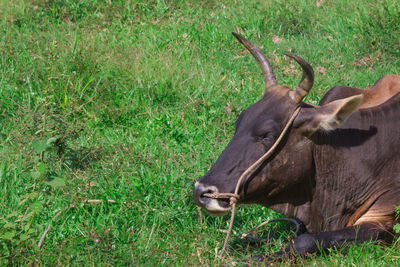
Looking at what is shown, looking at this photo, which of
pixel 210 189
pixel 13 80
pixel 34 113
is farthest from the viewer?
pixel 13 80

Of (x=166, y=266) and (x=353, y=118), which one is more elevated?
(x=353, y=118)

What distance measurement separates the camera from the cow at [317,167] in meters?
3.65

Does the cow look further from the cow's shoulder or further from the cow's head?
the cow's shoulder

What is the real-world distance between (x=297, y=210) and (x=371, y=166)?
548mm

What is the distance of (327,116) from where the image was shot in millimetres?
3662

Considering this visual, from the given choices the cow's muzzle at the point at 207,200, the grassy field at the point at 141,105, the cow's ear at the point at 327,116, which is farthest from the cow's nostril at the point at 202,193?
the cow's ear at the point at 327,116

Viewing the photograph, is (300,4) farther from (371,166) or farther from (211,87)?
(371,166)

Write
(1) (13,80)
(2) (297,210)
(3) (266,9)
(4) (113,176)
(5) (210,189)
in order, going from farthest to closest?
(3) (266,9), (1) (13,80), (4) (113,176), (2) (297,210), (5) (210,189)

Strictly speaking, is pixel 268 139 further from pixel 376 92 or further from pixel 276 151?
pixel 376 92

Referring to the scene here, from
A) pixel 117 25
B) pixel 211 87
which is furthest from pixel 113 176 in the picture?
pixel 117 25

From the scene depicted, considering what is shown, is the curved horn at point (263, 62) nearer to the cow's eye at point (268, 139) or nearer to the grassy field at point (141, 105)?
the cow's eye at point (268, 139)

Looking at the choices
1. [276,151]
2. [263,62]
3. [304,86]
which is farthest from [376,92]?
[276,151]

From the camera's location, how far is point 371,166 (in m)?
3.93

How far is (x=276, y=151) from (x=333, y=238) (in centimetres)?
62
